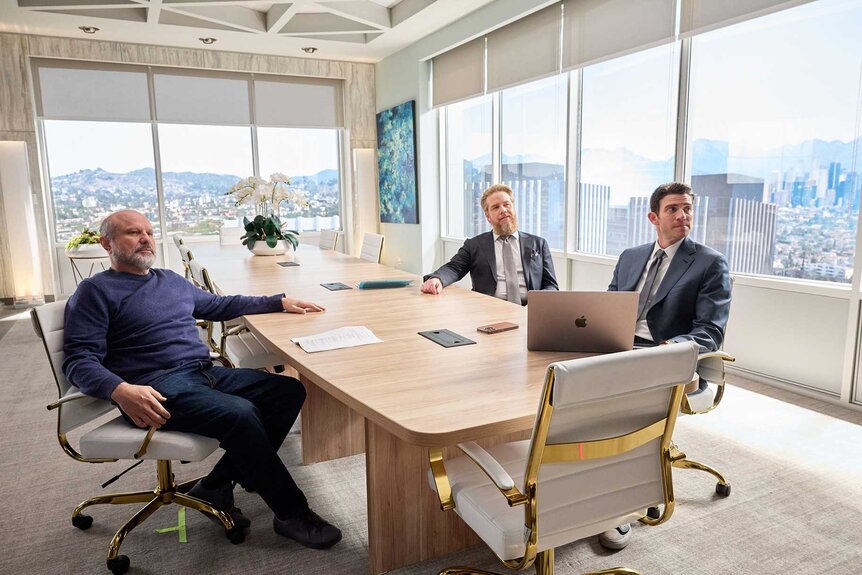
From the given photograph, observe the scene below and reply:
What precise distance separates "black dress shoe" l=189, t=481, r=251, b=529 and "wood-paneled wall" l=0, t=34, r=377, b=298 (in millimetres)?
6073

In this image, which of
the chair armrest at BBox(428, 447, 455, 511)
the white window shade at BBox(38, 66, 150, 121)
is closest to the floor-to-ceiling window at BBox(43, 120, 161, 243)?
the white window shade at BBox(38, 66, 150, 121)

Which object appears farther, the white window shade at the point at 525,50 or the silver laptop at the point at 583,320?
the white window shade at the point at 525,50

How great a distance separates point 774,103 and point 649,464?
3.18 meters

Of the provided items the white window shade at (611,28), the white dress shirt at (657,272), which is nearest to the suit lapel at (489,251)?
the white dress shirt at (657,272)

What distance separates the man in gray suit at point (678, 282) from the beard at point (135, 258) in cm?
206

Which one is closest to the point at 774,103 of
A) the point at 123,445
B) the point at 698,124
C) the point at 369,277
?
the point at 698,124

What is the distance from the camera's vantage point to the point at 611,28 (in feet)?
15.4

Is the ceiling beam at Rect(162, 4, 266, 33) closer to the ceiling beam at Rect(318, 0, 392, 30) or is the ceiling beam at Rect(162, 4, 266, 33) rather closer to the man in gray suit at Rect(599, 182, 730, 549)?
the ceiling beam at Rect(318, 0, 392, 30)

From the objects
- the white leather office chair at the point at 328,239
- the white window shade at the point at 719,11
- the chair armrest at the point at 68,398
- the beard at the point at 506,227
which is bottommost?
the chair armrest at the point at 68,398

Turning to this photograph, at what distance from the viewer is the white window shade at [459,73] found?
646cm

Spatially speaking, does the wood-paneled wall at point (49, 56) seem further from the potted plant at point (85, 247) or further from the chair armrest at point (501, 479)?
the chair armrest at point (501, 479)

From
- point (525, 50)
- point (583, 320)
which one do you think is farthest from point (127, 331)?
point (525, 50)

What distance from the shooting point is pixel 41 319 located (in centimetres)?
197

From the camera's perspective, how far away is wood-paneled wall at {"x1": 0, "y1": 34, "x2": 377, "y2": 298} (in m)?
6.66
